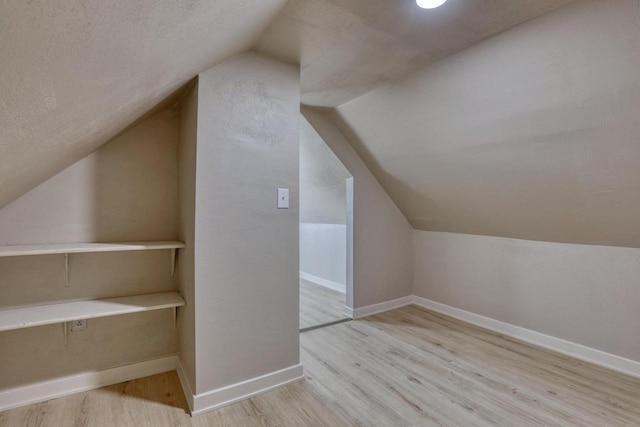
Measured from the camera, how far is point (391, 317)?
3.23m

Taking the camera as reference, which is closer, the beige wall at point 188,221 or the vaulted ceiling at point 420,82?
the vaulted ceiling at point 420,82

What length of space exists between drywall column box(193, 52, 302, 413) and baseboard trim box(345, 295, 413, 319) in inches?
48.4

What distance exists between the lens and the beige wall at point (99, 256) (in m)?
1.78

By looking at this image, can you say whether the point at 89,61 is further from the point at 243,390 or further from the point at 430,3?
the point at 243,390

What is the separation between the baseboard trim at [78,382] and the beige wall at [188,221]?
0.22 m

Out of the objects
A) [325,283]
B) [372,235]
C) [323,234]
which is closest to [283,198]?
[372,235]

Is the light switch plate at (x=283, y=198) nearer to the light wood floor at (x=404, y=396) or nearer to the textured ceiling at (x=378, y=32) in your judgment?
the textured ceiling at (x=378, y=32)

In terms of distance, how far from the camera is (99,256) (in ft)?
6.49

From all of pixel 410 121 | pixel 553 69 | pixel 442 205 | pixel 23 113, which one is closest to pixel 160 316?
pixel 23 113

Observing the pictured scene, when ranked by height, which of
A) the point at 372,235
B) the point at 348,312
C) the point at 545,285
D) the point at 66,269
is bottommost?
the point at 348,312

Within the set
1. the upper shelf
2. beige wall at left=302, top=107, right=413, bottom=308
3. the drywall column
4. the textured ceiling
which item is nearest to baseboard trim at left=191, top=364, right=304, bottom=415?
the drywall column

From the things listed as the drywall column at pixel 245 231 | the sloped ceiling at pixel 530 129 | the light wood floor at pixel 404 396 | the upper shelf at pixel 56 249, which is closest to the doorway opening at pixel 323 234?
the sloped ceiling at pixel 530 129

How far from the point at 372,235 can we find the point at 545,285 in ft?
5.13

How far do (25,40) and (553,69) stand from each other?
217 centimetres
